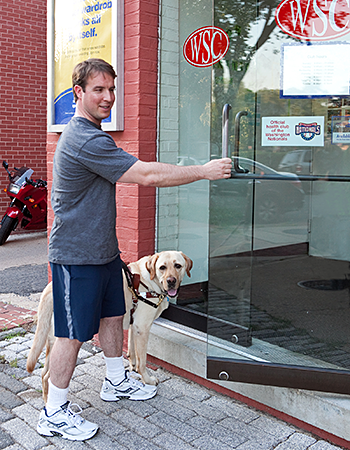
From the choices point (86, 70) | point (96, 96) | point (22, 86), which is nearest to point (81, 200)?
point (96, 96)

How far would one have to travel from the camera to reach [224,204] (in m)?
3.65

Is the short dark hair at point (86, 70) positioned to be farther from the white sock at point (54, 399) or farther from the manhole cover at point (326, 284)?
the manhole cover at point (326, 284)

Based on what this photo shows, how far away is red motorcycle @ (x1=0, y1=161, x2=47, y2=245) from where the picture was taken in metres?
9.56

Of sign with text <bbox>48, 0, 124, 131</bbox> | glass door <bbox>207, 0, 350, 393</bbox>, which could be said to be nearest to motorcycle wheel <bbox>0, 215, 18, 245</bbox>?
sign with text <bbox>48, 0, 124, 131</bbox>

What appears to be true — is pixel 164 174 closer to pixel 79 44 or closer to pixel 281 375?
pixel 281 375

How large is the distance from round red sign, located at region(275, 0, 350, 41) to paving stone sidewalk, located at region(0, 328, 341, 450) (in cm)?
242

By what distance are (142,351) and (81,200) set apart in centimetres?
131

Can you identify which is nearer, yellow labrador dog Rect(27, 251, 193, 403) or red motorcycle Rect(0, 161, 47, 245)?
yellow labrador dog Rect(27, 251, 193, 403)

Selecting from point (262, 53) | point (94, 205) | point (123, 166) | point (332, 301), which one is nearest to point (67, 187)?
point (94, 205)

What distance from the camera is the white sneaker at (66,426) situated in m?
3.21

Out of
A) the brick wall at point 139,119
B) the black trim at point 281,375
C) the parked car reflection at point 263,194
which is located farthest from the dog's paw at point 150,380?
the parked car reflection at point 263,194

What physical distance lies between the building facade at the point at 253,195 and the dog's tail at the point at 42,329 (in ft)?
3.30

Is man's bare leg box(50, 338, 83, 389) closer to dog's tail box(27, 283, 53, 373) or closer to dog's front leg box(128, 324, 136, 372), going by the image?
dog's tail box(27, 283, 53, 373)

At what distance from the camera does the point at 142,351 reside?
12.7 ft
